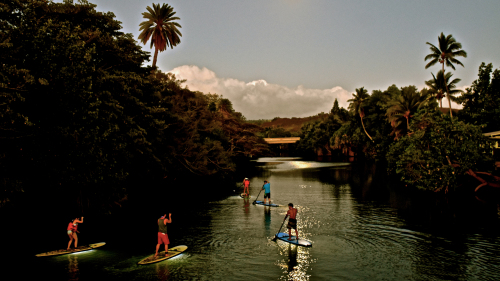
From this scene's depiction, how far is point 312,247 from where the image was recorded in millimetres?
17203

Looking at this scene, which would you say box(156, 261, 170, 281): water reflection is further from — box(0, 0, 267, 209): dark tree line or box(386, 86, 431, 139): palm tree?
box(386, 86, 431, 139): palm tree

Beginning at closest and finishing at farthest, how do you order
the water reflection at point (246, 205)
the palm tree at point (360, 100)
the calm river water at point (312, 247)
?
1. the calm river water at point (312, 247)
2. the water reflection at point (246, 205)
3. the palm tree at point (360, 100)

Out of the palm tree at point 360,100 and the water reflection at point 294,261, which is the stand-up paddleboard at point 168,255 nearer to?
the water reflection at point 294,261

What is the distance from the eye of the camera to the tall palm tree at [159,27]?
2028 inches

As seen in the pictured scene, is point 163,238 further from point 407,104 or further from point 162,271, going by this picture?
point 407,104

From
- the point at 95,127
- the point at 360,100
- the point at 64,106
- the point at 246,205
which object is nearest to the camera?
the point at 64,106

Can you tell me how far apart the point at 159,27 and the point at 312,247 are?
4449 centimetres

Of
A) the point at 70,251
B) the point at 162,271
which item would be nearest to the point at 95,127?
the point at 70,251

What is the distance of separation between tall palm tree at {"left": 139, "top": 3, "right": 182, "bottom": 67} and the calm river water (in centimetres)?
3261

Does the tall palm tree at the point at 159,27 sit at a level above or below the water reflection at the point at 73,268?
above

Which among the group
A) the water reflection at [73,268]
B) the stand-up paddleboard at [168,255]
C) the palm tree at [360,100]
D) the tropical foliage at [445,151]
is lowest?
the water reflection at [73,268]

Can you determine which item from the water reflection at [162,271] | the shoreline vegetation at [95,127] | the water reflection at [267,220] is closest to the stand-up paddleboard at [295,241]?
the water reflection at [267,220]

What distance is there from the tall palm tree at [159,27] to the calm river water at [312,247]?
32.6 metres

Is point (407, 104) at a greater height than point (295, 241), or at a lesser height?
greater
